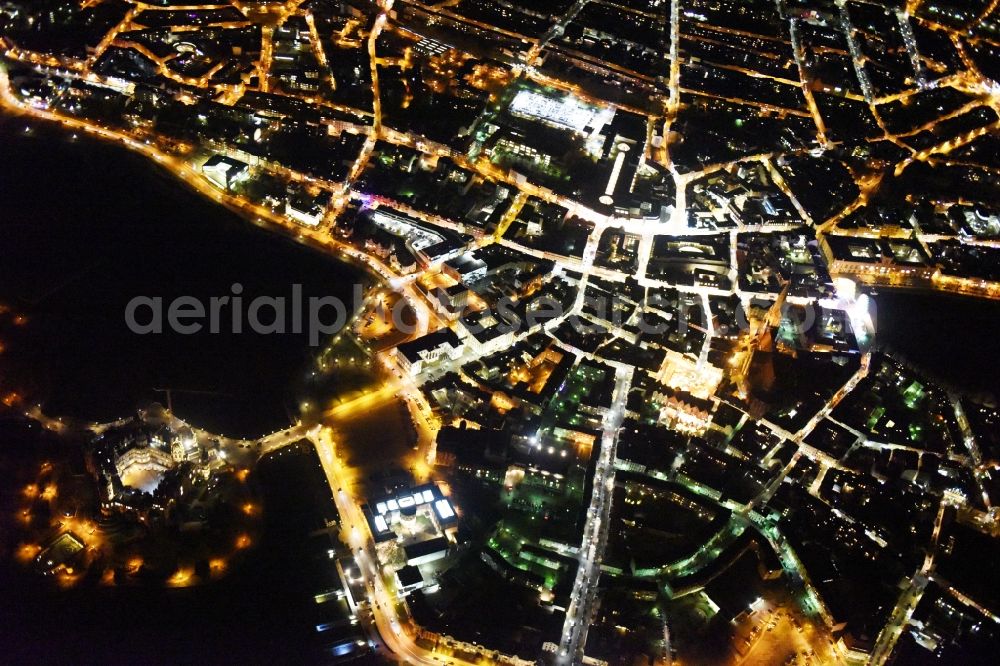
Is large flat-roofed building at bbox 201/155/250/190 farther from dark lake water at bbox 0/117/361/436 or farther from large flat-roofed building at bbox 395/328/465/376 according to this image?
large flat-roofed building at bbox 395/328/465/376

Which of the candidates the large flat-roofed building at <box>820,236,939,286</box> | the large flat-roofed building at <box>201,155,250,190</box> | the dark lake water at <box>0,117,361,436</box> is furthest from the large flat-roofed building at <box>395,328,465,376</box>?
the large flat-roofed building at <box>820,236,939,286</box>

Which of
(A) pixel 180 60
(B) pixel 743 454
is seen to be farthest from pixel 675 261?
(A) pixel 180 60

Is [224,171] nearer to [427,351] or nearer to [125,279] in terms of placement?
[125,279]

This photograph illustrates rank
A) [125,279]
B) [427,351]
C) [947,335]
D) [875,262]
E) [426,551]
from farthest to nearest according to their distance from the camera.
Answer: [875,262] < [947,335] < [125,279] < [427,351] < [426,551]

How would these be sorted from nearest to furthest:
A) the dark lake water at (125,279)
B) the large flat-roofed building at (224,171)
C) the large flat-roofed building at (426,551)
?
the large flat-roofed building at (426,551)
the dark lake water at (125,279)
the large flat-roofed building at (224,171)

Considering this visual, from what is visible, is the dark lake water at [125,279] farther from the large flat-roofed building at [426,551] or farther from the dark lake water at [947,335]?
the dark lake water at [947,335]

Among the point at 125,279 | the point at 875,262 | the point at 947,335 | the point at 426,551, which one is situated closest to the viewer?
the point at 426,551

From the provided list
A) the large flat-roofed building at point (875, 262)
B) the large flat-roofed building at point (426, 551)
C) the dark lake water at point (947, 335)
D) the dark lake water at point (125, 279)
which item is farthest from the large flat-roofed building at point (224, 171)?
the dark lake water at point (947, 335)

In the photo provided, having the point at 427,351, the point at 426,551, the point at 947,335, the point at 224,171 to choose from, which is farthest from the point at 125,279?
the point at 947,335

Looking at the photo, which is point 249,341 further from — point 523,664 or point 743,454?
point 743,454
